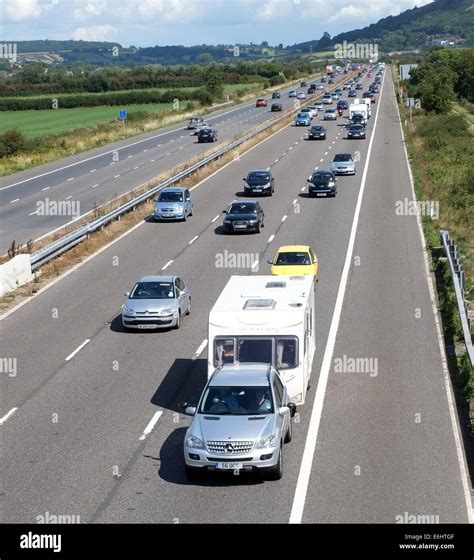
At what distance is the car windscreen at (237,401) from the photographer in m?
16.8

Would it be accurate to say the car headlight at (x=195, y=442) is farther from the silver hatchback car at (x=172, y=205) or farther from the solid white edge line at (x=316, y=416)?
the silver hatchback car at (x=172, y=205)

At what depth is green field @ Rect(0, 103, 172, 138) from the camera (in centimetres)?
11467

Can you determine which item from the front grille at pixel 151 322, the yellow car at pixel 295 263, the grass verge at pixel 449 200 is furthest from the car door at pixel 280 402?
the yellow car at pixel 295 263

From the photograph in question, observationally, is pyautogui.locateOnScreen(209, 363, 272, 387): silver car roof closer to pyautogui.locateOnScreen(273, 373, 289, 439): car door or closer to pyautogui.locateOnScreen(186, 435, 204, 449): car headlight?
pyautogui.locateOnScreen(273, 373, 289, 439): car door

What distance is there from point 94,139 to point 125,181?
34432 millimetres

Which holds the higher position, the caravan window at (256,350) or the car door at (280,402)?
the caravan window at (256,350)

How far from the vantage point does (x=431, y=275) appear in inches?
1329

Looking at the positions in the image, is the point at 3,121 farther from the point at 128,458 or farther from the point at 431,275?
the point at 128,458

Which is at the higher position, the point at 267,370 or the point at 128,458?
the point at 267,370

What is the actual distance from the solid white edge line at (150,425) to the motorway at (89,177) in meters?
20.6

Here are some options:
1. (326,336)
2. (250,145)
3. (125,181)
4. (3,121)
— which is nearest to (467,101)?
(3,121)

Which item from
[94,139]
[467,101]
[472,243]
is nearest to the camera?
[472,243]

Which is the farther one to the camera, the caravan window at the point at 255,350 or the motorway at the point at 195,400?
the caravan window at the point at 255,350

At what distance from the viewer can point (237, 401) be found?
670 inches
